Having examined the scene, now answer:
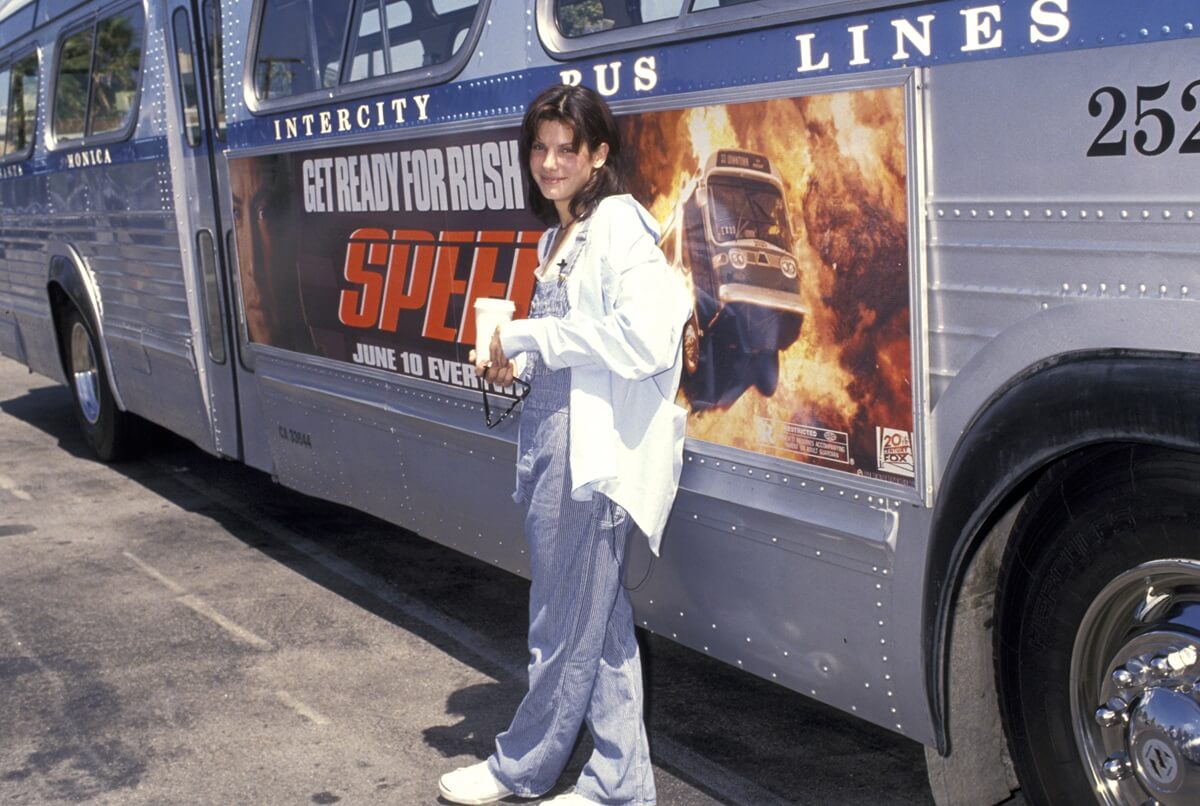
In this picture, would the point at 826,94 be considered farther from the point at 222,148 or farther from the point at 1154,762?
the point at 222,148

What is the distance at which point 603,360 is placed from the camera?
3002 mm

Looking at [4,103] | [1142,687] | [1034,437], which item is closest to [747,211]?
[1034,437]

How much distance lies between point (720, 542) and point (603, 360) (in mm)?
669

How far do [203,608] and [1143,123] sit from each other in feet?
13.2

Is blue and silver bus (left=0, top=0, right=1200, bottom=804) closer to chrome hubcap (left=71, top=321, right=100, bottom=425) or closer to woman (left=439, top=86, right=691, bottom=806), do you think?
woman (left=439, top=86, right=691, bottom=806)

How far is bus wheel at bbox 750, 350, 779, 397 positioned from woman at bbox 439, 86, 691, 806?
185 millimetres

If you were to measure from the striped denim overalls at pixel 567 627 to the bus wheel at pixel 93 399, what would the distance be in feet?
16.4

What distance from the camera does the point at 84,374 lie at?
8.13 metres

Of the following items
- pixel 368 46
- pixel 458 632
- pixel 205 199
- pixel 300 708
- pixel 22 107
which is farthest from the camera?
pixel 22 107

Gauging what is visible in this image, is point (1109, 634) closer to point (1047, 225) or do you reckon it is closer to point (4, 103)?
point (1047, 225)

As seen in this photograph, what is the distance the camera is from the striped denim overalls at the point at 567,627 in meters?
3.26

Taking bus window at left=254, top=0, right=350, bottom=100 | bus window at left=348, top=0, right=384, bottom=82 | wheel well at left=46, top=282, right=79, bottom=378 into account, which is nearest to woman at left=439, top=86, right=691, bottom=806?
bus window at left=348, top=0, right=384, bottom=82

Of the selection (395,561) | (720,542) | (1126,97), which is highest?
(1126,97)

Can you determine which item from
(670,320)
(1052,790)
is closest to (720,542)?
(670,320)
